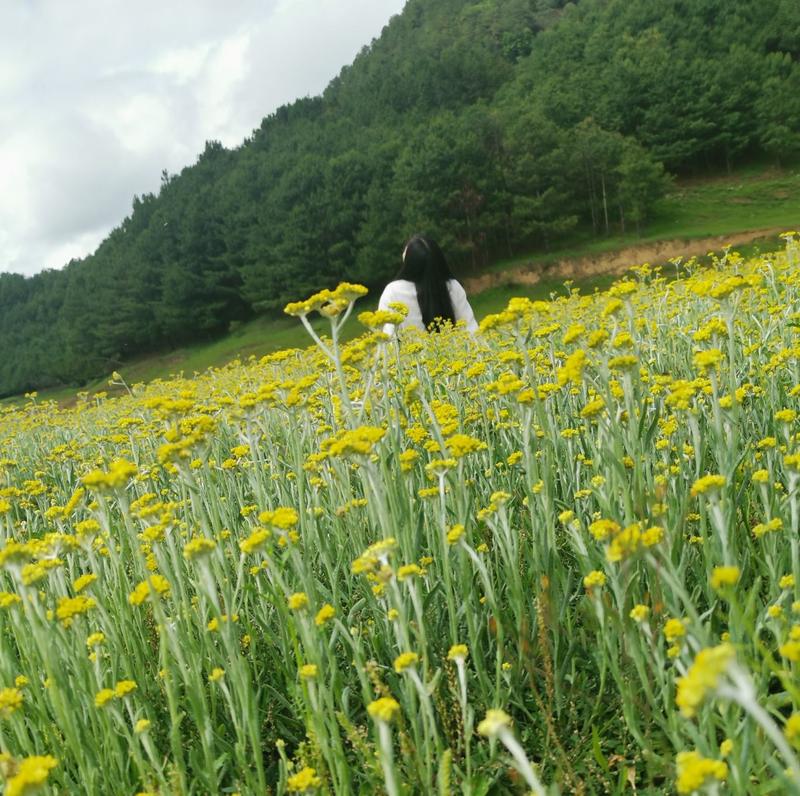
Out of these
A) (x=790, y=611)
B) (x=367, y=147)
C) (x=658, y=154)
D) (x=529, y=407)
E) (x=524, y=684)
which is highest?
(x=367, y=147)

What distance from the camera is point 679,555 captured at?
1989 mm

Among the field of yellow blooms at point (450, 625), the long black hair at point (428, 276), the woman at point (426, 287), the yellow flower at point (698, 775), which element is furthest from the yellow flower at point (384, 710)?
the long black hair at point (428, 276)

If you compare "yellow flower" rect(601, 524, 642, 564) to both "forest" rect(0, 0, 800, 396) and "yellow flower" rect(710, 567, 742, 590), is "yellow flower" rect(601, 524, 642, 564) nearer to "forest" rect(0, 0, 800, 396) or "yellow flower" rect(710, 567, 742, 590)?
"yellow flower" rect(710, 567, 742, 590)

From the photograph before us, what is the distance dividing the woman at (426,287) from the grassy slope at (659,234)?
24.6 meters

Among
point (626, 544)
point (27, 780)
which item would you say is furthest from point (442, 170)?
point (27, 780)

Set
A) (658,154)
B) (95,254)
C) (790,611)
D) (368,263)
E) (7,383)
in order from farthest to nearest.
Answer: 1. (95,254)
2. (7,383)
3. (658,154)
4. (368,263)
5. (790,611)

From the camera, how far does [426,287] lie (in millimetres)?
7844

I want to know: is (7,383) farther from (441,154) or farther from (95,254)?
(441,154)

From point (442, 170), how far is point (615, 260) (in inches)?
703

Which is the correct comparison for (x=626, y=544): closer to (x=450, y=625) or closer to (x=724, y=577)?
(x=724, y=577)

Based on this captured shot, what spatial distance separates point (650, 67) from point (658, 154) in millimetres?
10592

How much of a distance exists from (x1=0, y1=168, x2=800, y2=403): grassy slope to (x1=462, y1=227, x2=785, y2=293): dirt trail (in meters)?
1.01

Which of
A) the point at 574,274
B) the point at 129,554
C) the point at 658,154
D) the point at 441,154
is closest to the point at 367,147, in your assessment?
the point at 441,154

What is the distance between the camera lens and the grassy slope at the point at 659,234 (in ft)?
128
